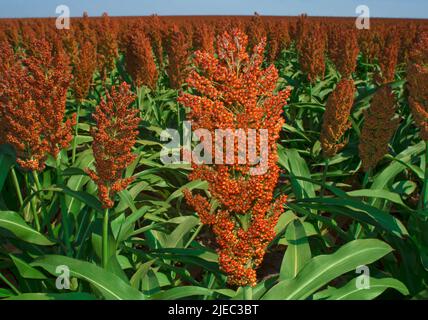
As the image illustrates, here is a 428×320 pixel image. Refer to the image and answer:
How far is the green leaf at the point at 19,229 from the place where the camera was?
9.42 feet

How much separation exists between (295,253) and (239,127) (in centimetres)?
120

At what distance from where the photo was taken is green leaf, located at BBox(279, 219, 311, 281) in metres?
2.63

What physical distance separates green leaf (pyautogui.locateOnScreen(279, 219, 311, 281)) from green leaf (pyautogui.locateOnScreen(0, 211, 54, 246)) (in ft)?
4.82

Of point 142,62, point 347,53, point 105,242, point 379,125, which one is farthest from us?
point 347,53

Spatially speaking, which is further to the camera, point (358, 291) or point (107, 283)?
point (358, 291)

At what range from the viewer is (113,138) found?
228 centimetres

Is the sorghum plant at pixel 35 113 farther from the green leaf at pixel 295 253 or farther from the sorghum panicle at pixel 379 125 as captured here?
the sorghum panicle at pixel 379 125

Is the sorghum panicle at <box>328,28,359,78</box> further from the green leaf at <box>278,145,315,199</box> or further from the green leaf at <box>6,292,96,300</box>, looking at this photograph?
the green leaf at <box>6,292,96,300</box>

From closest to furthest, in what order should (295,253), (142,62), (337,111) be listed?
(295,253), (337,111), (142,62)

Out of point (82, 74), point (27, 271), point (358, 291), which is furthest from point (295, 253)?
point (82, 74)

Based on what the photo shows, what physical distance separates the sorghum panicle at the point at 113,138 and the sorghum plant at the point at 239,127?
0.48 m

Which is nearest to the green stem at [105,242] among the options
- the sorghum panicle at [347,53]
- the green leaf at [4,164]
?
the green leaf at [4,164]

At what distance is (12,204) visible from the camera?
4.29m

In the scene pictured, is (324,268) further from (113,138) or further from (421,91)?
(421,91)
